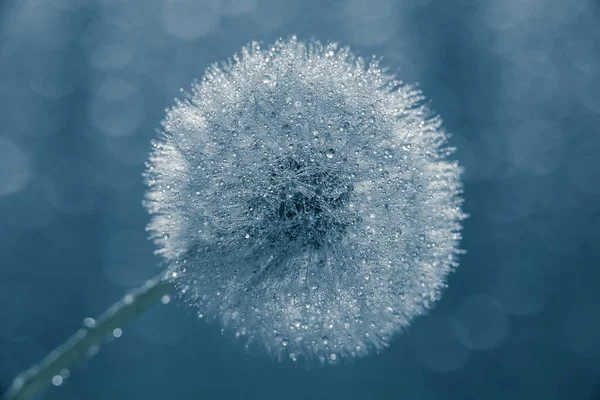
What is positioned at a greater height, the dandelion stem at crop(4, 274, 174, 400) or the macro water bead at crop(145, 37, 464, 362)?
the macro water bead at crop(145, 37, 464, 362)

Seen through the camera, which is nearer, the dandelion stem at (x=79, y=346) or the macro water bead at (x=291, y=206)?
the dandelion stem at (x=79, y=346)

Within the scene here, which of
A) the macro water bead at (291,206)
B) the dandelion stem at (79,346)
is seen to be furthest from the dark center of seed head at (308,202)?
the dandelion stem at (79,346)

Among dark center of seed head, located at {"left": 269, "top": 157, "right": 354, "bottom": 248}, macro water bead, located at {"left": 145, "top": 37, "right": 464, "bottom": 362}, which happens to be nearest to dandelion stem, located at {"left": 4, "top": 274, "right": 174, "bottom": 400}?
macro water bead, located at {"left": 145, "top": 37, "right": 464, "bottom": 362}

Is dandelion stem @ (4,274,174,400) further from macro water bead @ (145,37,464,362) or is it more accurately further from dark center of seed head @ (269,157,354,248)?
dark center of seed head @ (269,157,354,248)

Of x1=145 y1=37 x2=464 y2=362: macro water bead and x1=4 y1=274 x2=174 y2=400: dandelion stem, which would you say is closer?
x1=4 y1=274 x2=174 y2=400: dandelion stem

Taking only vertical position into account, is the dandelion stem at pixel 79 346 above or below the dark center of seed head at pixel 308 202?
below

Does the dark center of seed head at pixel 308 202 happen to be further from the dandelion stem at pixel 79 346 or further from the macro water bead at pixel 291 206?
the dandelion stem at pixel 79 346

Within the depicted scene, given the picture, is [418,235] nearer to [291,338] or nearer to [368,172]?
[368,172]
